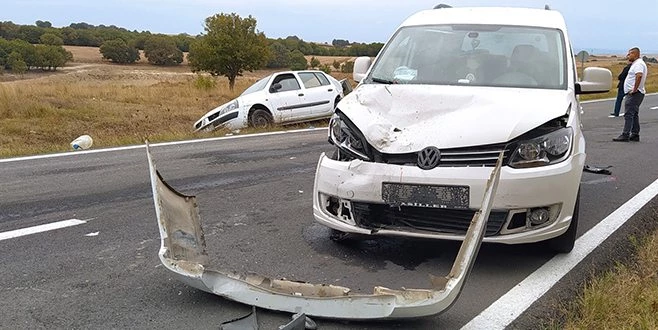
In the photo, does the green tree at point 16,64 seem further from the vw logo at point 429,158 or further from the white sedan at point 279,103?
the vw logo at point 429,158

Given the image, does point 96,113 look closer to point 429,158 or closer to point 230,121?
point 230,121

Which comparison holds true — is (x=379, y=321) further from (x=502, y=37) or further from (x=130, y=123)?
(x=130, y=123)

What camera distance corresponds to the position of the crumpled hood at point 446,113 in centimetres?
399

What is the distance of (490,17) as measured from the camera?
570 cm

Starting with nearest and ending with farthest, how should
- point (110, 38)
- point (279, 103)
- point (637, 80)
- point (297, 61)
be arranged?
point (637, 80), point (279, 103), point (297, 61), point (110, 38)

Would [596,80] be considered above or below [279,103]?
above

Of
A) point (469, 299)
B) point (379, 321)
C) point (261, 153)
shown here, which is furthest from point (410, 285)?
point (261, 153)

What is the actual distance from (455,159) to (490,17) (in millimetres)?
2313

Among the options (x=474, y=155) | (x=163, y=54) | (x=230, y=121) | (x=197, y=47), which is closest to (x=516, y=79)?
(x=474, y=155)

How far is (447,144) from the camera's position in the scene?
395cm

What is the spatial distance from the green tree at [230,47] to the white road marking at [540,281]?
39.2 meters

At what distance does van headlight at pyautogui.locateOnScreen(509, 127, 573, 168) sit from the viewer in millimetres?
3939

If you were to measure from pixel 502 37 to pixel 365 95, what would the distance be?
1.57m

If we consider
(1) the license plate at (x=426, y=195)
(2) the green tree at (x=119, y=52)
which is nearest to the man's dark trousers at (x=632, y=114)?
(1) the license plate at (x=426, y=195)
